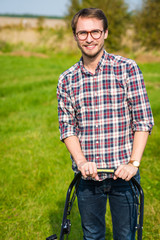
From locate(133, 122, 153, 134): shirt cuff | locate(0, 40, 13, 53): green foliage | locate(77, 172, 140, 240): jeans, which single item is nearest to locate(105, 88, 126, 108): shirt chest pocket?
locate(133, 122, 153, 134): shirt cuff

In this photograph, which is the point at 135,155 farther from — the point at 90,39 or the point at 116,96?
the point at 90,39

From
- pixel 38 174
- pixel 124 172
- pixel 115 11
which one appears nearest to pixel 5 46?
pixel 115 11

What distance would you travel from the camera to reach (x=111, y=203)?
A: 228 centimetres

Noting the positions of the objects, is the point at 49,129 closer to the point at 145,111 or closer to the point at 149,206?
the point at 149,206

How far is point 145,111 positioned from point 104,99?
32 cm

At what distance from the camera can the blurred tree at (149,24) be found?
65.7 ft

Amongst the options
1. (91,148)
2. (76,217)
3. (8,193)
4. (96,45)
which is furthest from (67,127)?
(8,193)

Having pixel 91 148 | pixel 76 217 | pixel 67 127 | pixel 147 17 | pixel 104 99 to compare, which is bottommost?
pixel 76 217

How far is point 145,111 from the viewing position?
200 cm

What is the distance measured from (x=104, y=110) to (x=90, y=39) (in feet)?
1.74

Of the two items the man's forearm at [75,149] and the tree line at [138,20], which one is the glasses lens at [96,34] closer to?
the man's forearm at [75,149]

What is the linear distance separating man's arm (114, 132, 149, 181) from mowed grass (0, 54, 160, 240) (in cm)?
181

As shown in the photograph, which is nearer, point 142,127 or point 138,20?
point 142,127

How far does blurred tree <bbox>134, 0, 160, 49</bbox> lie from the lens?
789 inches
